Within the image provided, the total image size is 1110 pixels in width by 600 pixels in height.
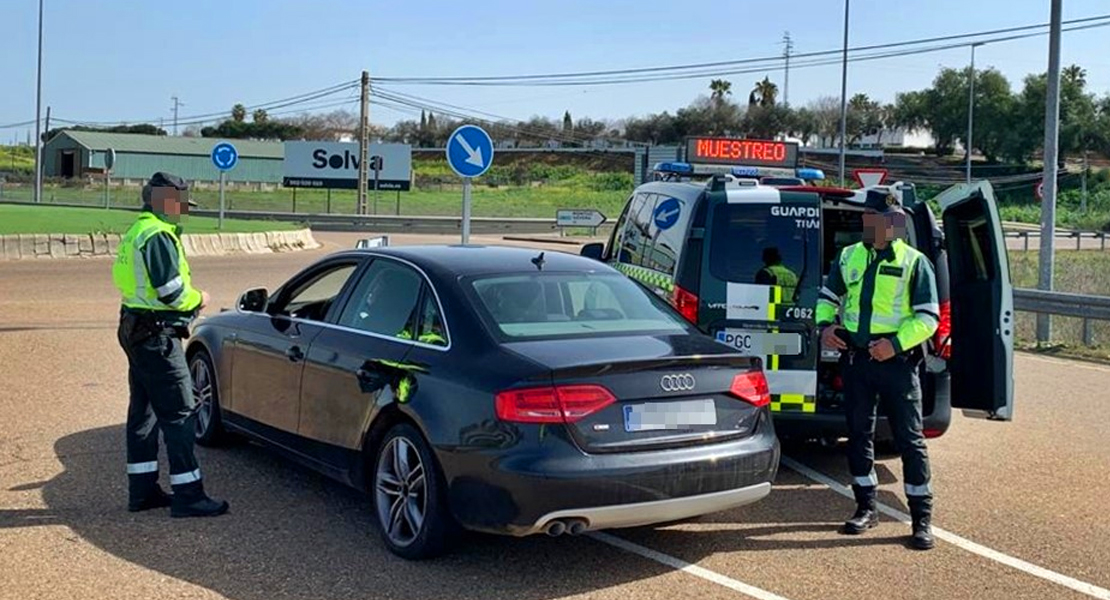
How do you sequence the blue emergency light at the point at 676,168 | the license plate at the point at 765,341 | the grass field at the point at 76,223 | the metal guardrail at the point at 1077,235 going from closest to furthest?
1. the license plate at the point at 765,341
2. the blue emergency light at the point at 676,168
3. the grass field at the point at 76,223
4. the metal guardrail at the point at 1077,235

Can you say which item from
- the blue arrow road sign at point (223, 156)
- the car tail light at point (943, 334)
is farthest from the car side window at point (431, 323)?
the blue arrow road sign at point (223, 156)

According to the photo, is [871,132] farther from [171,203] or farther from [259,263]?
[171,203]

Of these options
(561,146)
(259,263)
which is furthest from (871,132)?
(259,263)

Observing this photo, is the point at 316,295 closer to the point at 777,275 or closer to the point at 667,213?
the point at 667,213

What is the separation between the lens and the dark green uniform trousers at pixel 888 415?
5.85m

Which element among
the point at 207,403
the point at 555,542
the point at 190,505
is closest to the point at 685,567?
the point at 555,542

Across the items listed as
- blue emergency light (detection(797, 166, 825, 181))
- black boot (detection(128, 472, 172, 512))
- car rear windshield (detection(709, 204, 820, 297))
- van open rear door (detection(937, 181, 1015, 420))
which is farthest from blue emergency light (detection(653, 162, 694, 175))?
black boot (detection(128, 472, 172, 512))

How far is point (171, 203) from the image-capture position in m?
5.95

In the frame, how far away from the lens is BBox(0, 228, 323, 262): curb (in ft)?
74.3

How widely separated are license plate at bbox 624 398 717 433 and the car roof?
1.23m

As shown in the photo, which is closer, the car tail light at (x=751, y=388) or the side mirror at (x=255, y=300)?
the car tail light at (x=751, y=388)

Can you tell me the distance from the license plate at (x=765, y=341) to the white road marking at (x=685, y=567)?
5.13 ft

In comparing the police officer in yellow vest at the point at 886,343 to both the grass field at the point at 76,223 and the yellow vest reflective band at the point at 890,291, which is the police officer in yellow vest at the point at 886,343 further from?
the grass field at the point at 76,223

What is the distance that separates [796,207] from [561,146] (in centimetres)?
11908
